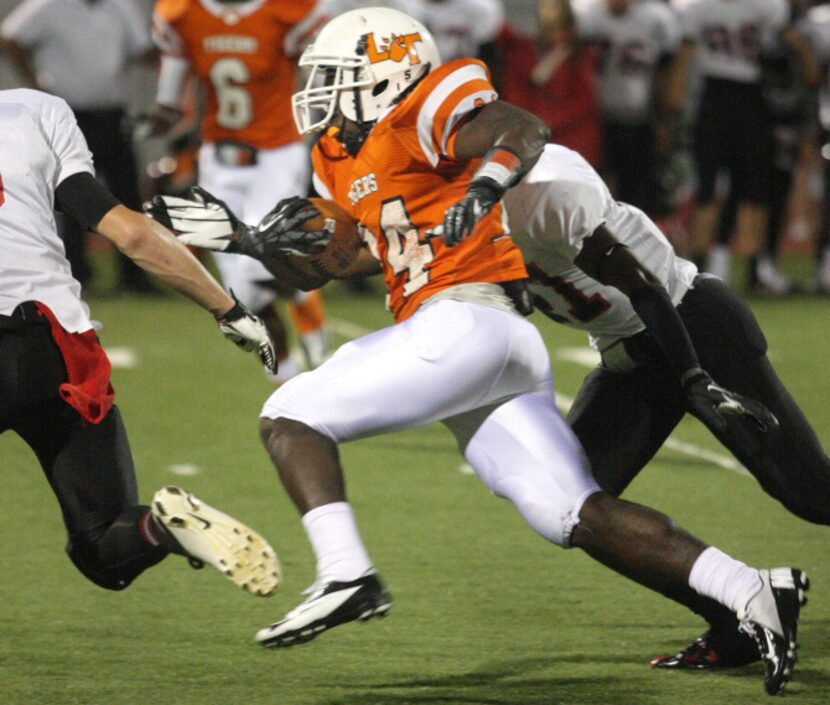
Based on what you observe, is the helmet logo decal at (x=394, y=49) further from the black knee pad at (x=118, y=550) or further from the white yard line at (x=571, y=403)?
the white yard line at (x=571, y=403)

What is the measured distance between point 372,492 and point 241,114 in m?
2.29

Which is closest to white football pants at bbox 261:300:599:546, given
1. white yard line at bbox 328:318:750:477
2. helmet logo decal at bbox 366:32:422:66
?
helmet logo decal at bbox 366:32:422:66

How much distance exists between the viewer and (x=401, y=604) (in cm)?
437

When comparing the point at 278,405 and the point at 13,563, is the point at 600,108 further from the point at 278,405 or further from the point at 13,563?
the point at 278,405

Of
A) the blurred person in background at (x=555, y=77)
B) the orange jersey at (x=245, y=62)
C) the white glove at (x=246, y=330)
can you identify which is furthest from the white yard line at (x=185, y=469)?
the blurred person in background at (x=555, y=77)

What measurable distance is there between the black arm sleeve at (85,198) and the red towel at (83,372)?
0.21 metres

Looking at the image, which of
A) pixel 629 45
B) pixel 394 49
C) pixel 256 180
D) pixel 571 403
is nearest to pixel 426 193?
pixel 394 49

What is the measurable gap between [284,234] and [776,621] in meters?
1.31

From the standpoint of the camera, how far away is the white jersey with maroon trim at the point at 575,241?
3.75 meters

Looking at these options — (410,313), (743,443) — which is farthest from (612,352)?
(410,313)

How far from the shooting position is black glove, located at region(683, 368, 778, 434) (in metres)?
3.50

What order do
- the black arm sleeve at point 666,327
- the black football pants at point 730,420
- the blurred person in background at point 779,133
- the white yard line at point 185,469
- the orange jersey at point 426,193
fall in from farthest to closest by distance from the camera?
the blurred person in background at point 779,133 → the white yard line at point 185,469 → the black football pants at point 730,420 → the black arm sleeve at point 666,327 → the orange jersey at point 426,193

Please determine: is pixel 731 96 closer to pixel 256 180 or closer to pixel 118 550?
pixel 256 180

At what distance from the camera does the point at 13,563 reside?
4.77m
